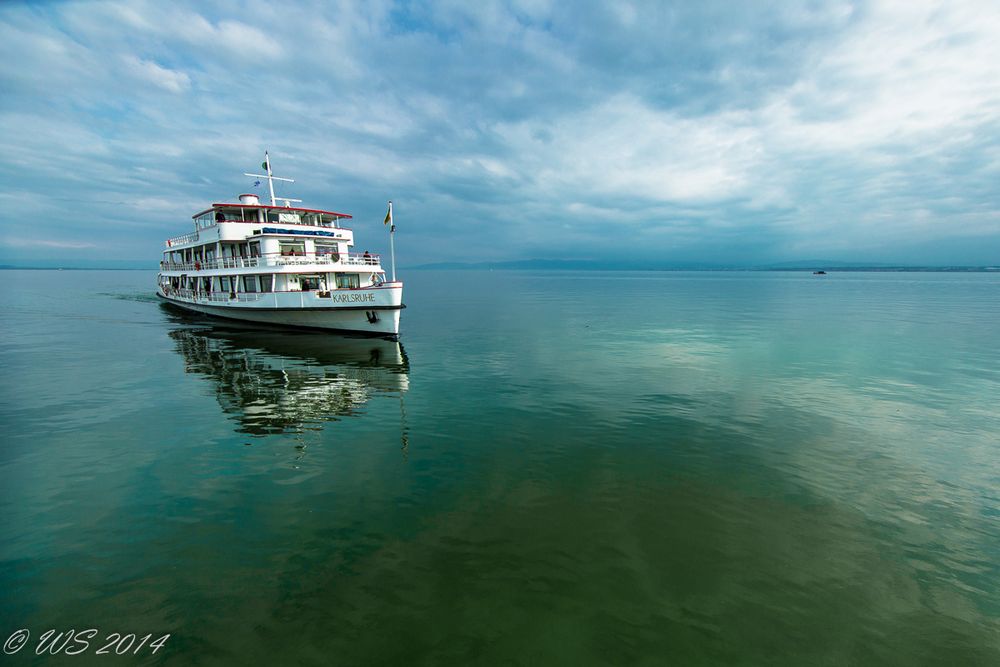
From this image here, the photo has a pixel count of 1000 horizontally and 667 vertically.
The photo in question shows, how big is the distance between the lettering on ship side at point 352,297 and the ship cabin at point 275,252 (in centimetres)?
76

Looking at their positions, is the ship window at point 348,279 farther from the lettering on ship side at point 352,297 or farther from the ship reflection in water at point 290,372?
the ship reflection in water at point 290,372

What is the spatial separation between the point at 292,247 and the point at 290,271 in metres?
3.35

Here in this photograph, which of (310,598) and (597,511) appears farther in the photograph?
(597,511)

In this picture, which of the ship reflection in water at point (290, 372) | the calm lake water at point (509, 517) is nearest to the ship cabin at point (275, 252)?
the ship reflection in water at point (290, 372)

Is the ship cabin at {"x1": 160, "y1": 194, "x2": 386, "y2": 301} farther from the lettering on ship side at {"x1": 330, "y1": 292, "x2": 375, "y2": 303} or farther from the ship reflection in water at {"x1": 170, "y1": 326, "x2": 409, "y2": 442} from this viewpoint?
the ship reflection in water at {"x1": 170, "y1": 326, "x2": 409, "y2": 442}

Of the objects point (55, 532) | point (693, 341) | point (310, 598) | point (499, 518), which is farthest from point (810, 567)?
point (693, 341)

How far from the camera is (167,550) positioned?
7691 mm

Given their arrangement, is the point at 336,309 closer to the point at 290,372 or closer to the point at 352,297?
the point at 352,297

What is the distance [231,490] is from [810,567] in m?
11.9

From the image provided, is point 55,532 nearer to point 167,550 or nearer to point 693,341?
point 167,550

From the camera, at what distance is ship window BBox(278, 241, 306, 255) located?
32.2 metres

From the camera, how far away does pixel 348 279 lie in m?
32.6

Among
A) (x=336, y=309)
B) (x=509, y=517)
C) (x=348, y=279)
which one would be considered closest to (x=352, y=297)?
(x=336, y=309)

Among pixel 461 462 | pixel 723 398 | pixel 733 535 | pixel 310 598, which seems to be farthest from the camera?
pixel 723 398
